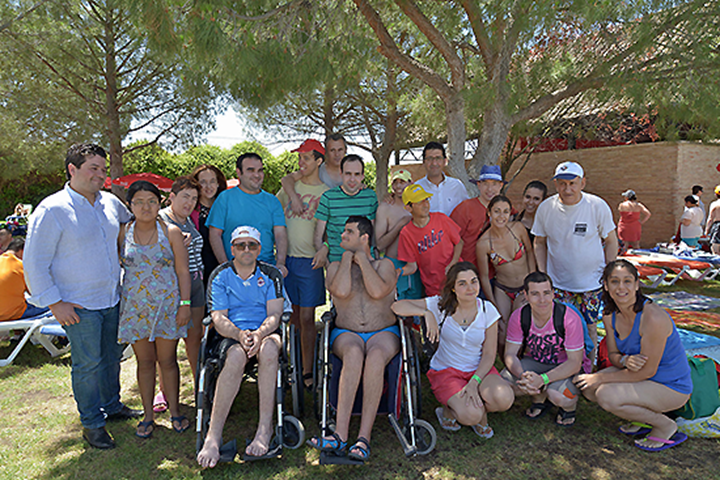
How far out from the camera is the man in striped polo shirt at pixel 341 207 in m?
3.73

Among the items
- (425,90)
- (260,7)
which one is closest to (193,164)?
(425,90)

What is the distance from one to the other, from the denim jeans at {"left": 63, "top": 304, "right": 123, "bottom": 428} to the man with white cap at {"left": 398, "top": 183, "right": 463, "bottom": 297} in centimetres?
217

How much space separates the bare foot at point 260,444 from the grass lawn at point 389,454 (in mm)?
135

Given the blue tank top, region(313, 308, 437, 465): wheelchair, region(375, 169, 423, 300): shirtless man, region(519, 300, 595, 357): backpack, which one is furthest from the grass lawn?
region(375, 169, 423, 300): shirtless man

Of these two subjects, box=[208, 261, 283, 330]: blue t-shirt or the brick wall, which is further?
the brick wall

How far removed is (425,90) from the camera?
9.45 metres

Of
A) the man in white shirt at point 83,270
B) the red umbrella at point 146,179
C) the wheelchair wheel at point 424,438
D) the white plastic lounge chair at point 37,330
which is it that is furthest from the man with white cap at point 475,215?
the red umbrella at point 146,179

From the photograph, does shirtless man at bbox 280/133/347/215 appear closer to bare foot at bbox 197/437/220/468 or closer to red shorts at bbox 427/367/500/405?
red shorts at bbox 427/367/500/405

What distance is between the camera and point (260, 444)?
2791 mm

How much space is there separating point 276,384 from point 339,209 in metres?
1.47

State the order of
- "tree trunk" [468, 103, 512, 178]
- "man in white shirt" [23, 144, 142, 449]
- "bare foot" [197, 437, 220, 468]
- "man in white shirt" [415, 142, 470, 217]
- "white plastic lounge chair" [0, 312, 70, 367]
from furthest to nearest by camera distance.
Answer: "tree trunk" [468, 103, 512, 178] → "white plastic lounge chair" [0, 312, 70, 367] → "man in white shirt" [415, 142, 470, 217] → "man in white shirt" [23, 144, 142, 449] → "bare foot" [197, 437, 220, 468]

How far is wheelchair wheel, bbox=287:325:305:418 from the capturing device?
10.6ft

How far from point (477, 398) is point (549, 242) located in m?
1.55

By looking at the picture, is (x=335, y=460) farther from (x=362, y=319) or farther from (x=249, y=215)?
(x=249, y=215)
